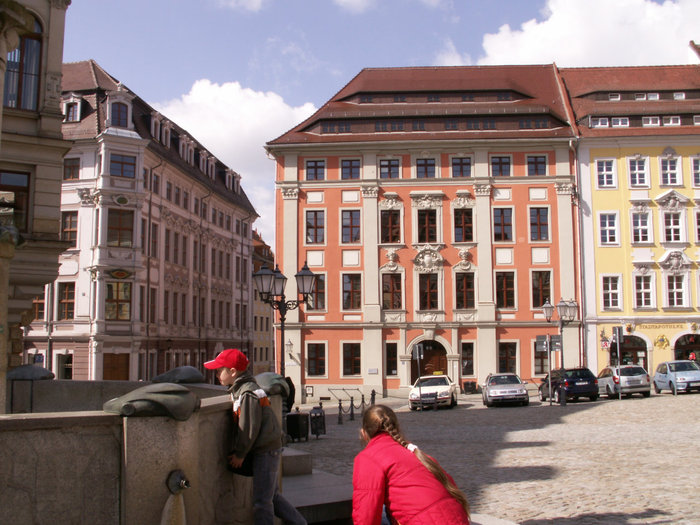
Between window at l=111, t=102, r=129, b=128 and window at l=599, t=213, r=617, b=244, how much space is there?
1059 inches

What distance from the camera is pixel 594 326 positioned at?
41438mm

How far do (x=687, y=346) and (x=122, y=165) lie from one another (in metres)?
32.3

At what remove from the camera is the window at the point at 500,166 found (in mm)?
42500

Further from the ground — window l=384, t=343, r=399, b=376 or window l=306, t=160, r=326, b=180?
window l=306, t=160, r=326, b=180

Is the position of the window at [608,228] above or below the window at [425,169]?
below

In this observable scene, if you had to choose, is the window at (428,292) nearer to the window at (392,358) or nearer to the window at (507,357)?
the window at (392,358)

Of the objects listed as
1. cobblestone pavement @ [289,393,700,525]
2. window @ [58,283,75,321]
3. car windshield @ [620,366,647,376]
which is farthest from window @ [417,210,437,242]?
window @ [58,283,75,321]

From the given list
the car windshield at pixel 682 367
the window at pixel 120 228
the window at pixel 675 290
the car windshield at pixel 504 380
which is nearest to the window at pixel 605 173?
the window at pixel 675 290

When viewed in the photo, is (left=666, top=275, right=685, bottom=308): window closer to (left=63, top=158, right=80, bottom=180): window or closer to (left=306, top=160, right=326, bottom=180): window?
(left=306, top=160, right=326, bottom=180): window

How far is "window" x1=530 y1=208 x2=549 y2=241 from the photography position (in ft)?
138

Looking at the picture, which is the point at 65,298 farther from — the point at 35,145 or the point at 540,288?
the point at 35,145

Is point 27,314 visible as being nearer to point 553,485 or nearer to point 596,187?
point 553,485

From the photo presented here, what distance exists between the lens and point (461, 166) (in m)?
42.6

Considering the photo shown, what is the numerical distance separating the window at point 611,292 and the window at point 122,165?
26.7m
